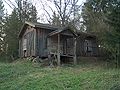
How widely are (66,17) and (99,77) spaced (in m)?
26.9

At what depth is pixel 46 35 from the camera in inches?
1015

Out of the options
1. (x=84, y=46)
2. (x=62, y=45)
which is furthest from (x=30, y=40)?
(x=84, y=46)

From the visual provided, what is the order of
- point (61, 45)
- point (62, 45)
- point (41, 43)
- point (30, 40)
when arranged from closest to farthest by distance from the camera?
point (41, 43), point (61, 45), point (62, 45), point (30, 40)

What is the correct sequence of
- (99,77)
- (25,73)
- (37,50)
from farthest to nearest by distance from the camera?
(37,50) → (25,73) → (99,77)

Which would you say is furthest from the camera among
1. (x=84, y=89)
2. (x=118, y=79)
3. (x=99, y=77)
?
(x=99, y=77)

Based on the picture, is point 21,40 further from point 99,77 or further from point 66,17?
point 99,77

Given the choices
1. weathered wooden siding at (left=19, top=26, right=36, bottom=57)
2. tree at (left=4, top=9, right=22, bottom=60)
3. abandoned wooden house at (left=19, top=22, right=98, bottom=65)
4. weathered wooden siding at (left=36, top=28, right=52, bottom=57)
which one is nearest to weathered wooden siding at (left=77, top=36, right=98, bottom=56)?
abandoned wooden house at (left=19, top=22, right=98, bottom=65)

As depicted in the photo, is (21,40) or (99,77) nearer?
(99,77)

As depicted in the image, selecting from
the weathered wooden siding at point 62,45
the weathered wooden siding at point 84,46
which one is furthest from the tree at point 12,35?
the weathered wooden siding at point 62,45

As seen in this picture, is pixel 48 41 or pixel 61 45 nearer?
pixel 48 41

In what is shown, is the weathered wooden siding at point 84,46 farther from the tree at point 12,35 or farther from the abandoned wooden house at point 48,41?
the tree at point 12,35

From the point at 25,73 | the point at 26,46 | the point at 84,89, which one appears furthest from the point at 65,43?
the point at 84,89

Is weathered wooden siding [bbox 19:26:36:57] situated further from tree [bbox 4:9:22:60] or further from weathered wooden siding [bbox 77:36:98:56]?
weathered wooden siding [bbox 77:36:98:56]

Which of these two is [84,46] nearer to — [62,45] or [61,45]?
[62,45]
